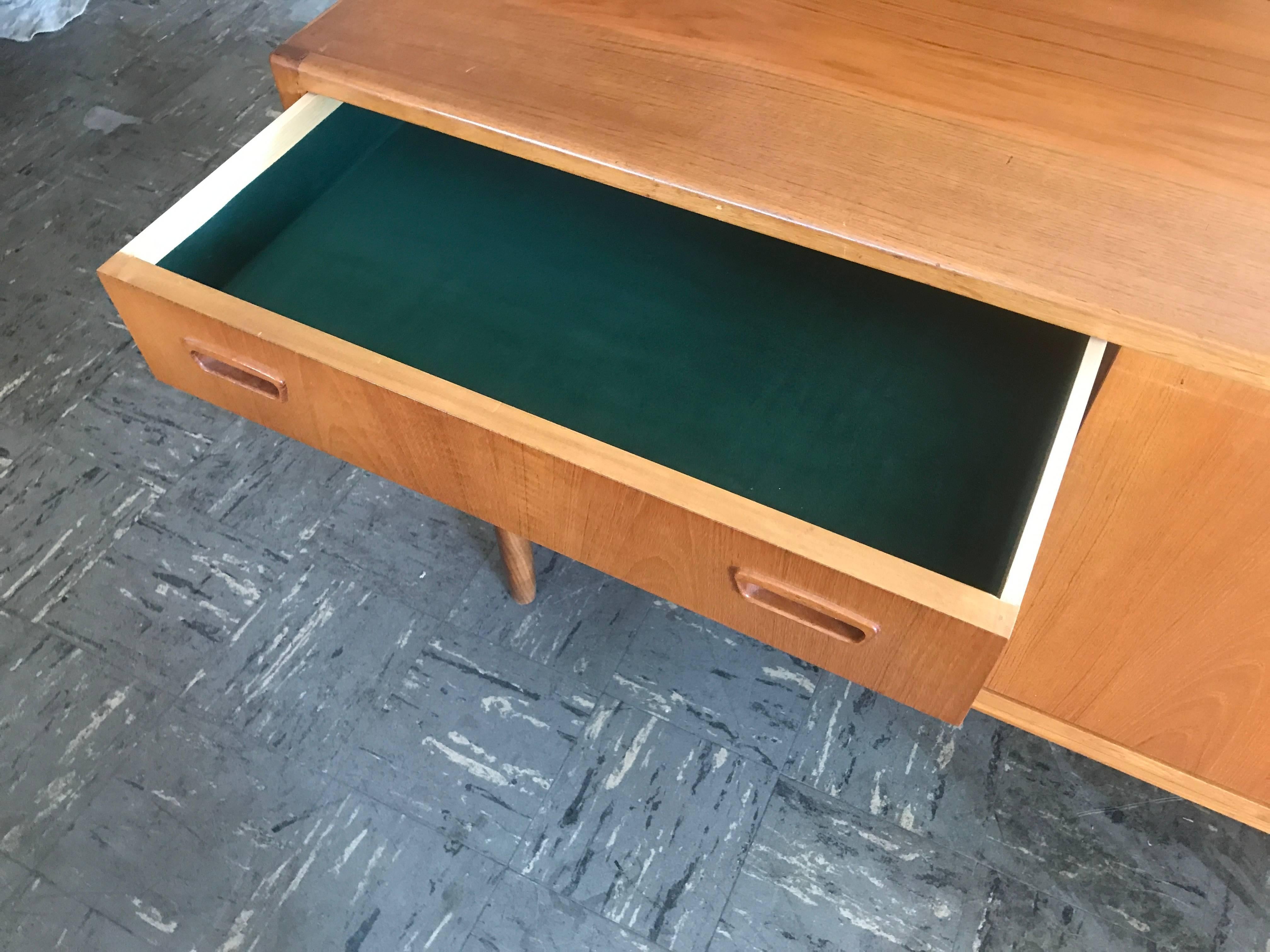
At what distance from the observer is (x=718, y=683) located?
3.33 ft

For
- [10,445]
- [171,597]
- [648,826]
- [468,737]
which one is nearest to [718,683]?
[648,826]

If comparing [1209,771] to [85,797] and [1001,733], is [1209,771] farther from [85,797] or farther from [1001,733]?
[85,797]

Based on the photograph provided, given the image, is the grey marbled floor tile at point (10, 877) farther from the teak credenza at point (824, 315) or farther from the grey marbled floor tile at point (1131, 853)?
the grey marbled floor tile at point (1131, 853)

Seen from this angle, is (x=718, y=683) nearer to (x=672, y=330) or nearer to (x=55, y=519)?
(x=672, y=330)

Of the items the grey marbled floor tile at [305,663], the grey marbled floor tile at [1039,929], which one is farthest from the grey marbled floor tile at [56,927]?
the grey marbled floor tile at [1039,929]

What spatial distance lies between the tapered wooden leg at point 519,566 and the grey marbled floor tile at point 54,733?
397mm

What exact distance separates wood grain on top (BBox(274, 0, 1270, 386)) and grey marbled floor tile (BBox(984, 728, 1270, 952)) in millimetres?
585

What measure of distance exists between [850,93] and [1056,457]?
0.30m

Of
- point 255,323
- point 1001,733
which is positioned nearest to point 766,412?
point 255,323

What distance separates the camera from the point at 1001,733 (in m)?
0.99

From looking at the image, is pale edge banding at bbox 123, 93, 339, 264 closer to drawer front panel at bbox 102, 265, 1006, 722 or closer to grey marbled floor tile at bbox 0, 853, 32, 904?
drawer front panel at bbox 102, 265, 1006, 722

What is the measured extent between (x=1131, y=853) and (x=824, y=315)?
2.05 ft

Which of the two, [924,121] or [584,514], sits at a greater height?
[924,121]

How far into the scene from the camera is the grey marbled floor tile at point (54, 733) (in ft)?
3.05
